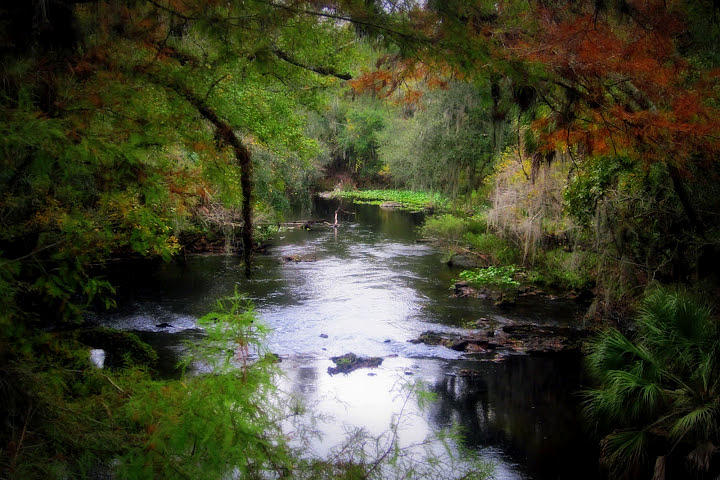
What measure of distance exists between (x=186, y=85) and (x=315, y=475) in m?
4.11

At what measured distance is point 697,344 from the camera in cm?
642

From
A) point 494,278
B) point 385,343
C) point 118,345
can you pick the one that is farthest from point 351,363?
point 494,278

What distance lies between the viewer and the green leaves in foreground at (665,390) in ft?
19.0

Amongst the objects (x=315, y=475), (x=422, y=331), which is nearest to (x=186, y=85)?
(x=315, y=475)

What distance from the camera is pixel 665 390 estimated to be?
20.8 ft

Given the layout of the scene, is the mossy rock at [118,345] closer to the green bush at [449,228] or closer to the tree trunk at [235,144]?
the tree trunk at [235,144]

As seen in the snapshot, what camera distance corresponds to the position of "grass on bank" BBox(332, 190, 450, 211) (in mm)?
38281

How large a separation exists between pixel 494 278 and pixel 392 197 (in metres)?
29.8

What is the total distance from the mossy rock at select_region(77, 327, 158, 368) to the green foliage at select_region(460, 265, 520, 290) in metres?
10.0

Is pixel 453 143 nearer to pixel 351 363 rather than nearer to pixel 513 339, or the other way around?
pixel 513 339

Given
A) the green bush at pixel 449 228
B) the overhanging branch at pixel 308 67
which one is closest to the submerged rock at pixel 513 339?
the overhanging branch at pixel 308 67

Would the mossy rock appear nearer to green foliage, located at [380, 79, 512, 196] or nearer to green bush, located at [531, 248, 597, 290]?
green bush, located at [531, 248, 597, 290]

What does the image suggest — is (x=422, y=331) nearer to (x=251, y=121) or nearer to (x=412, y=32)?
(x=251, y=121)

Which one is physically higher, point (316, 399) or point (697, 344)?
point (697, 344)
